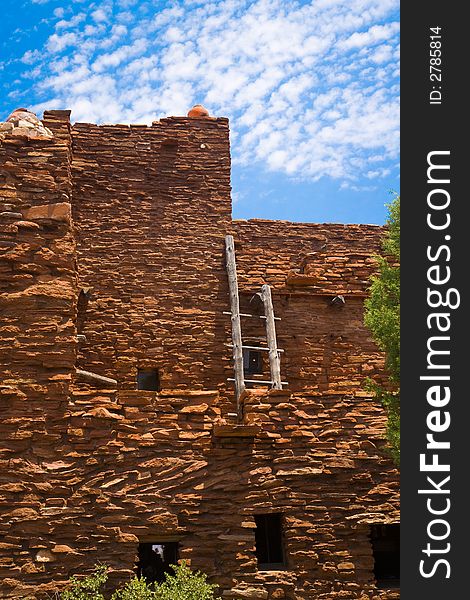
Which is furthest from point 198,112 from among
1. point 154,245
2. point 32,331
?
point 32,331

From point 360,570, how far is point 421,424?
373 cm

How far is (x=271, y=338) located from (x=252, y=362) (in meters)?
1.01

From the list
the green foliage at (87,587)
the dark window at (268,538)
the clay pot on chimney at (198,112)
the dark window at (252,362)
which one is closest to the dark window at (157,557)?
the dark window at (268,538)

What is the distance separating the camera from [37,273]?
8852 mm

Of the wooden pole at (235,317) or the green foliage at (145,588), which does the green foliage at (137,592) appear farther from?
the wooden pole at (235,317)

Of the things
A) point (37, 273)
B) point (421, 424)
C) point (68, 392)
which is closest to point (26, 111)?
point (37, 273)

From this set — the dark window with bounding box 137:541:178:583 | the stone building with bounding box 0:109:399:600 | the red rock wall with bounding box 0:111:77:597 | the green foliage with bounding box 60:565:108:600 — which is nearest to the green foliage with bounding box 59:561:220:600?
the green foliage with bounding box 60:565:108:600

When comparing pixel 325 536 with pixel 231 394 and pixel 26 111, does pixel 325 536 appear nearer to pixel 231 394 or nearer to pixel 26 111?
pixel 231 394

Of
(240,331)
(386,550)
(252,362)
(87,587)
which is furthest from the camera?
(252,362)

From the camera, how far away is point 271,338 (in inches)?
453

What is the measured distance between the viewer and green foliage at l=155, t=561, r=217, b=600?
7.30 metres

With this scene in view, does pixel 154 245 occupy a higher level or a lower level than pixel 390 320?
higher

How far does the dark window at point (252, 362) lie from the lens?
12.2m

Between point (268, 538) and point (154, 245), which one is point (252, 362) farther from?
point (268, 538)
